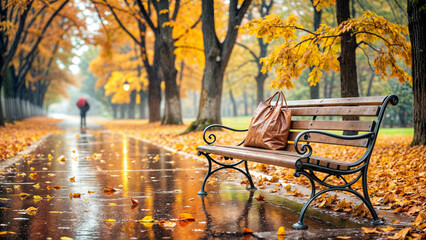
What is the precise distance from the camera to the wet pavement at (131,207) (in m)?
3.66

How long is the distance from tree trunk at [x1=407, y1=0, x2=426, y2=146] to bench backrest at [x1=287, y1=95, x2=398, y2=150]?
4.50 m

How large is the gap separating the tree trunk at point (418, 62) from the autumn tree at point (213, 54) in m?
7.31

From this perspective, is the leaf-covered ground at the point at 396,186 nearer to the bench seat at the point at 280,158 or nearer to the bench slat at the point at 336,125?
the bench seat at the point at 280,158

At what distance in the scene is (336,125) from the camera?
4.52 metres

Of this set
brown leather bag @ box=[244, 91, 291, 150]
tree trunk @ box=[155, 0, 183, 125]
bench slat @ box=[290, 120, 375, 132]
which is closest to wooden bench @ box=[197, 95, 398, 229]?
bench slat @ box=[290, 120, 375, 132]

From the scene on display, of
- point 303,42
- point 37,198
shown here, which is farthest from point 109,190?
point 303,42

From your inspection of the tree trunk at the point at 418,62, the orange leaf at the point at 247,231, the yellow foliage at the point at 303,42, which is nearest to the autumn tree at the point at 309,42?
the yellow foliage at the point at 303,42

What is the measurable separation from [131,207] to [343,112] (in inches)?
92.5

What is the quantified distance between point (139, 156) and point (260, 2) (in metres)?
21.6

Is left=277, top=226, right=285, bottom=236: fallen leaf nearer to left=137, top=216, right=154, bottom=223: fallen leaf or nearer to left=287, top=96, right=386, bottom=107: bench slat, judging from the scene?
left=137, top=216, right=154, bottom=223: fallen leaf

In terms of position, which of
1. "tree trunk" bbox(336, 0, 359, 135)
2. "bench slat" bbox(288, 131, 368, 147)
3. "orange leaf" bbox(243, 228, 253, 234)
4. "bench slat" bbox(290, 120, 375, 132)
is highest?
"tree trunk" bbox(336, 0, 359, 135)

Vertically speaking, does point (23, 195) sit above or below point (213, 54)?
below

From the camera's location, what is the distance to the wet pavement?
3660mm

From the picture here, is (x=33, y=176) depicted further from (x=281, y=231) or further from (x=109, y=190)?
(x=281, y=231)
